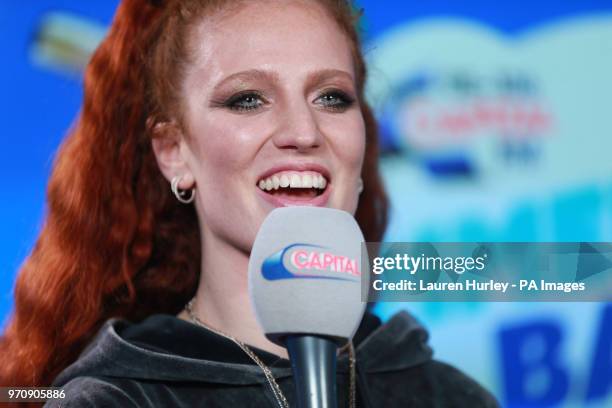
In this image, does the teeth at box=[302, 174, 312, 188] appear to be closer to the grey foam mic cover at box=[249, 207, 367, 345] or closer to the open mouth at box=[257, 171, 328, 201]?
the open mouth at box=[257, 171, 328, 201]

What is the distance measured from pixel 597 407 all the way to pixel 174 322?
3.16 feet

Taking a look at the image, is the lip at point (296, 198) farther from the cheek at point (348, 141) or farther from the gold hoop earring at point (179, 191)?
the gold hoop earring at point (179, 191)

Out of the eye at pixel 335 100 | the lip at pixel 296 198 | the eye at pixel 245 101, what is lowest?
the lip at pixel 296 198

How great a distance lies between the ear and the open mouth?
18 cm

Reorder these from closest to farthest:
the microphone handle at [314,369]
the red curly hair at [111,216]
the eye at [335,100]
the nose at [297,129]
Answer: the microphone handle at [314,369] → the nose at [297,129] → the eye at [335,100] → the red curly hair at [111,216]

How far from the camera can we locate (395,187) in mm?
1970

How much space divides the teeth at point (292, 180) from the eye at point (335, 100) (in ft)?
0.43

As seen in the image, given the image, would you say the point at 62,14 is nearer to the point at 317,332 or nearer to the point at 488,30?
the point at 488,30

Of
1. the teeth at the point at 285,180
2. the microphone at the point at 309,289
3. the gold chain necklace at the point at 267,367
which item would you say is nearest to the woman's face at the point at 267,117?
the teeth at the point at 285,180

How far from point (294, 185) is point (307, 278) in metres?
0.40

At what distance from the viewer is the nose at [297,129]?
1261 millimetres

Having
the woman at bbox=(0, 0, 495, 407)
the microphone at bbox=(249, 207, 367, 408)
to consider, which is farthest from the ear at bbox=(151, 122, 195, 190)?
the microphone at bbox=(249, 207, 367, 408)

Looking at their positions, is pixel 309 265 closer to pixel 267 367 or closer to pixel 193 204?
pixel 267 367

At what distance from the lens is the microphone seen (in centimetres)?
86
